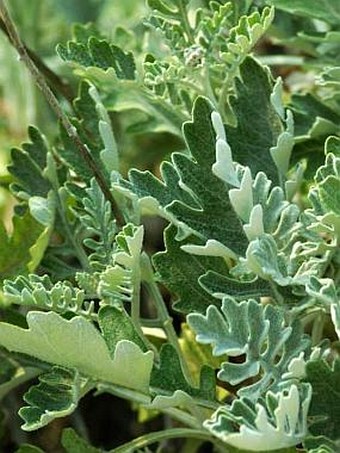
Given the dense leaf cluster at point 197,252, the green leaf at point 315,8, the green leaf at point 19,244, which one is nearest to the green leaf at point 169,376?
the dense leaf cluster at point 197,252

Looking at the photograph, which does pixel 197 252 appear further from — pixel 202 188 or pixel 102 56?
pixel 102 56

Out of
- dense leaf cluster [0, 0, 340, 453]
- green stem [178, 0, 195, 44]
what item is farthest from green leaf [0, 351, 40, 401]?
green stem [178, 0, 195, 44]

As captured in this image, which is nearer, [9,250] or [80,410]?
[9,250]

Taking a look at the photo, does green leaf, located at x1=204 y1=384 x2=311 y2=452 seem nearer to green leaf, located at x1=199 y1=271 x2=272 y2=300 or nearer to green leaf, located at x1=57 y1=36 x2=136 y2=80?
green leaf, located at x1=199 y1=271 x2=272 y2=300

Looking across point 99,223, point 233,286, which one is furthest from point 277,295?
point 99,223

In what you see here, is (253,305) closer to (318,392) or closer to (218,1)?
(318,392)

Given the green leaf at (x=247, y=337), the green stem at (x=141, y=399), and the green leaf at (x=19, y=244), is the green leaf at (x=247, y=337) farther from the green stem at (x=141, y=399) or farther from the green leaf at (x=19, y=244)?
the green leaf at (x=19, y=244)

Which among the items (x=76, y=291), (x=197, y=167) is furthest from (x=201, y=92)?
(x=76, y=291)
